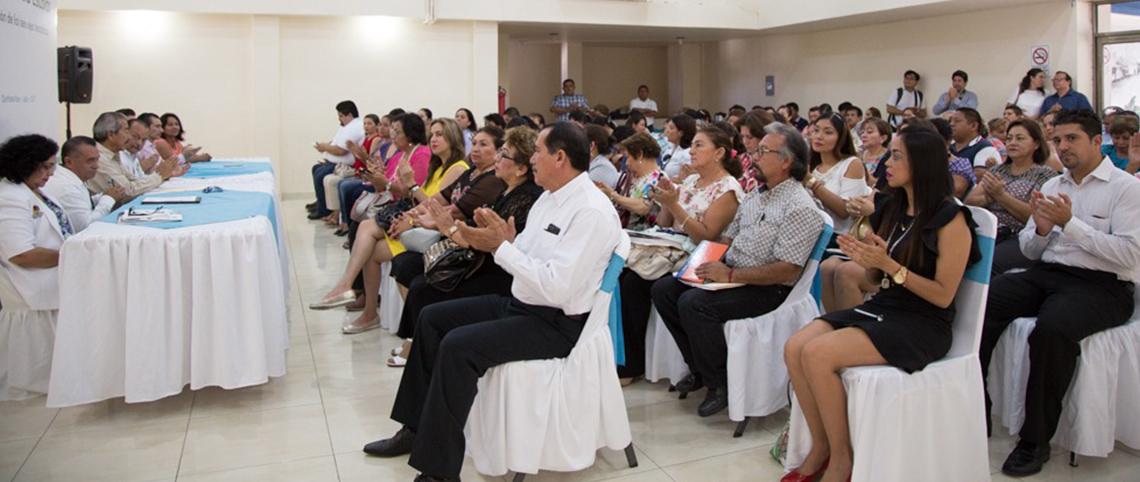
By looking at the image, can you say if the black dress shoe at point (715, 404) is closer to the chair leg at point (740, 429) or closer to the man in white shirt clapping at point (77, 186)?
the chair leg at point (740, 429)

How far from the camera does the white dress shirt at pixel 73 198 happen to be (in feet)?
15.0

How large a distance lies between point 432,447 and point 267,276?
58.3 inches

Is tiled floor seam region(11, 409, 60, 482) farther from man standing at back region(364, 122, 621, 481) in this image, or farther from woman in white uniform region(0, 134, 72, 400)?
man standing at back region(364, 122, 621, 481)

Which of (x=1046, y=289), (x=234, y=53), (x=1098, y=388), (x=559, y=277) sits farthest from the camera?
(x=234, y=53)

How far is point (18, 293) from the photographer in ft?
12.9

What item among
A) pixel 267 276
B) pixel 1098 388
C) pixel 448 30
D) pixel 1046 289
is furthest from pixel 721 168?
pixel 448 30

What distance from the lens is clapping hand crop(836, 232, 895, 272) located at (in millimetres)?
2812

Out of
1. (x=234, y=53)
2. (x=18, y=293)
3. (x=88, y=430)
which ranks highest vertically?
(x=234, y=53)

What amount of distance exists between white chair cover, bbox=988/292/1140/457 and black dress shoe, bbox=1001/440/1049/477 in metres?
0.11

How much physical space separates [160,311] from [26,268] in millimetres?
721

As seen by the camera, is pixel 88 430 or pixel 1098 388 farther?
pixel 88 430

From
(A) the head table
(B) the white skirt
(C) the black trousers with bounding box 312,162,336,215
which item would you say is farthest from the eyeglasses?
(C) the black trousers with bounding box 312,162,336,215

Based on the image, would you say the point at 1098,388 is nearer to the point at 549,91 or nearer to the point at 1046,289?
the point at 1046,289

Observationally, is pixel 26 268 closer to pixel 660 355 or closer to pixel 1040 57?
pixel 660 355
